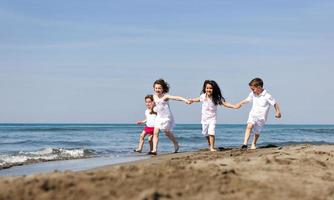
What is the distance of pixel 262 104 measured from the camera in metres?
11.7

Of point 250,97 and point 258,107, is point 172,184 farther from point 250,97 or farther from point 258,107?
point 250,97

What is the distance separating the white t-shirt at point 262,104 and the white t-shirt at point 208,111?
0.92m

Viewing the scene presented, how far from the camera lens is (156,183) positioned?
4.88 metres

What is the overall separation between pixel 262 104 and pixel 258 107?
0.36ft

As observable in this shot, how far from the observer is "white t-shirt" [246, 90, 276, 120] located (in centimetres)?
1167

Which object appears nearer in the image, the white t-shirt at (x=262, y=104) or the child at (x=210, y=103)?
the child at (x=210, y=103)

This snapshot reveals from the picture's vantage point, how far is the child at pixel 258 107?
1167 cm

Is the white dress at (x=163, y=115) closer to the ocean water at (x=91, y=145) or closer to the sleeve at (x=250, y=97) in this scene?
the ocean water at (x=91, y=145)

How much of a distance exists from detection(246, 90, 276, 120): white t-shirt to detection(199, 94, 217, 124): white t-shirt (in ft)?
3.01

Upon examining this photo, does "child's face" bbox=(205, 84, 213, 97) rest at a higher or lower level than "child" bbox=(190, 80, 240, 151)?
higher

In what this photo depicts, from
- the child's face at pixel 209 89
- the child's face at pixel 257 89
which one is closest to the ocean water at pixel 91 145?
the child's face at pixel 209 89

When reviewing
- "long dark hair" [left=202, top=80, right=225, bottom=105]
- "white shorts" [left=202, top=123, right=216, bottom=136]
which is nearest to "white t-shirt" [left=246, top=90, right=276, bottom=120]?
"long dark hair" [left=202, top=80, right=225, bottom=105]

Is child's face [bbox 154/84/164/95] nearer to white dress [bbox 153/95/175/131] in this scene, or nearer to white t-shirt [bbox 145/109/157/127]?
white dress [bbox 153/95/175/131]

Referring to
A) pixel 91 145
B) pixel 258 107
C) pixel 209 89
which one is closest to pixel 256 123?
pixel 258 107
